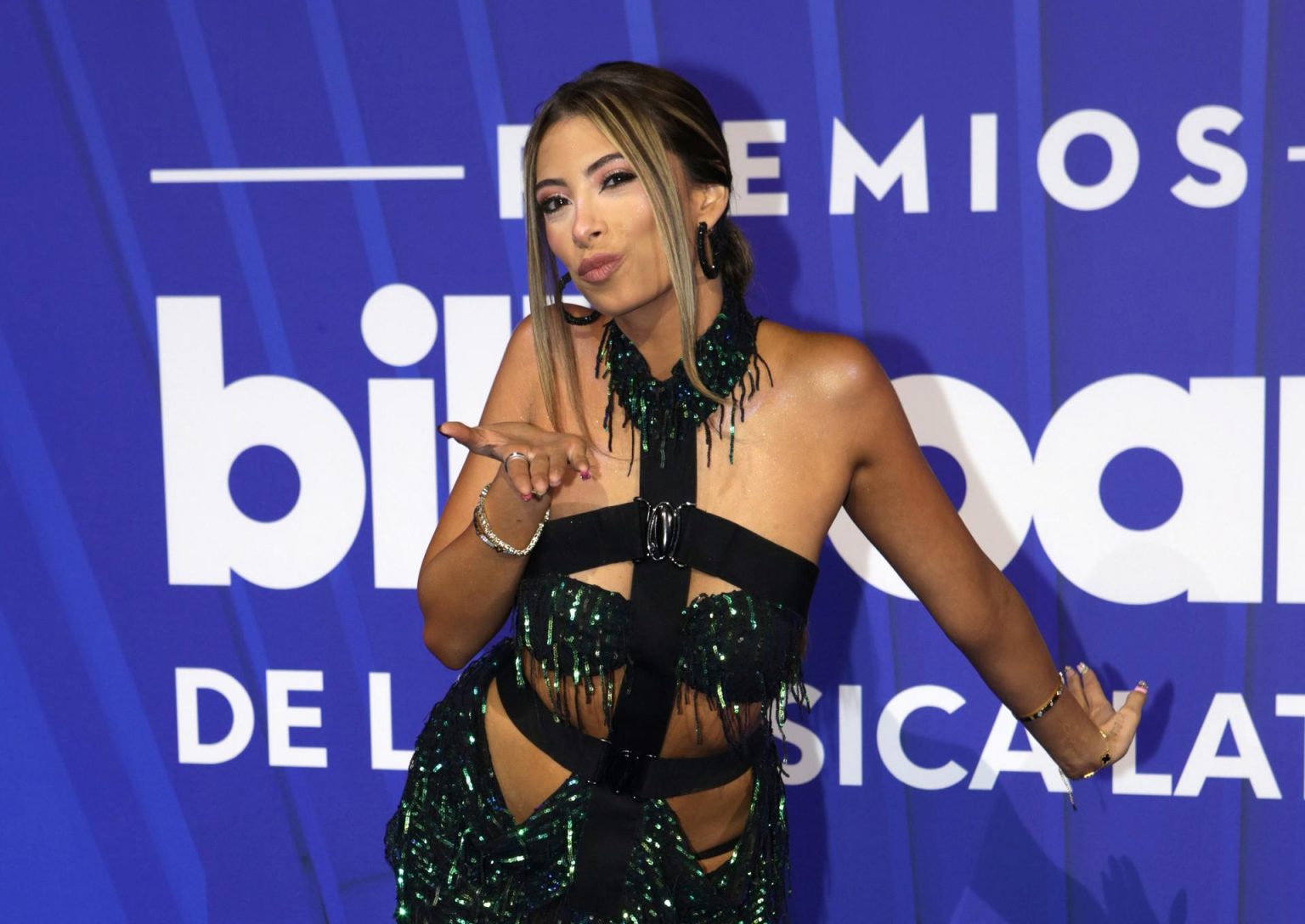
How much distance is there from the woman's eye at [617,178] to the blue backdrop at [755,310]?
2.63ft

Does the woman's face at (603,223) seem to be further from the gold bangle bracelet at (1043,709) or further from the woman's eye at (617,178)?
the gold bangle bracelet at (1043,709)

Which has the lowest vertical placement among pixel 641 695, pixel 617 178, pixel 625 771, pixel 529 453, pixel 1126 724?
pixel 1126 724

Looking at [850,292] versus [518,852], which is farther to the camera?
[850,292]

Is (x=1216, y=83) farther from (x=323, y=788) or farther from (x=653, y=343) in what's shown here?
(x=323, y=788)

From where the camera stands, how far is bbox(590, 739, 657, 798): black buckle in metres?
1.85

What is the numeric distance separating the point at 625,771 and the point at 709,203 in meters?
0.76

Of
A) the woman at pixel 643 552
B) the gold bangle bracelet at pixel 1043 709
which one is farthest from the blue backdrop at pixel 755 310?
the woman at pixel 643 552

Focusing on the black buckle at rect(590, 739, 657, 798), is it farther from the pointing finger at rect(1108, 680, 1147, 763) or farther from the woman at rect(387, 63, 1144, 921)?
the pointing finger at rect(1108, 680, 1147, 763)

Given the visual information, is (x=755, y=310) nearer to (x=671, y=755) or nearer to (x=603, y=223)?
(x=603, y=223)

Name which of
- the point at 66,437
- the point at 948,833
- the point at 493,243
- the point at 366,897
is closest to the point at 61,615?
the point at 66,437

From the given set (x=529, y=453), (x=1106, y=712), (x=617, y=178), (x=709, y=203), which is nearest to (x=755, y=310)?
(x=709, y=203)

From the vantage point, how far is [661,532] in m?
1.81

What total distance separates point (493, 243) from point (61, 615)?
118 cm

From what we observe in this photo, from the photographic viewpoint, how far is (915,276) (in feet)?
8.30
